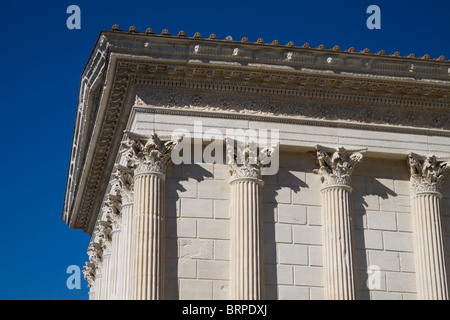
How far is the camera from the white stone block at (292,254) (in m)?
26.6

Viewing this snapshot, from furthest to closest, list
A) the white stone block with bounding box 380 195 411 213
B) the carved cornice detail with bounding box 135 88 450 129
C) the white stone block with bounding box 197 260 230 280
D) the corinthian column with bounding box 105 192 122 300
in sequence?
the corinthian column with bounding box 105 192 122 300 → the white stone block with bounding box 380 195 411 213 → the carved cornice detail with bounding box 135 88 450 129 → the white stone block with bounding box 197 260 230 280

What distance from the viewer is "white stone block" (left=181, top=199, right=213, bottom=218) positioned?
26484mm

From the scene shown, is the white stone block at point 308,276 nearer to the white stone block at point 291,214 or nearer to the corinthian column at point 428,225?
the white stone block at point 291,214

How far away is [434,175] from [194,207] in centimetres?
685

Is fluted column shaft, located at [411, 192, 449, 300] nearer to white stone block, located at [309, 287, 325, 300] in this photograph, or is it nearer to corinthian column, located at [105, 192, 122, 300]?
white stone block, located at [309, 287, 325, 300]

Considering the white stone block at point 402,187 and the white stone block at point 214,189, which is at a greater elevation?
the white stone block at point 402,187

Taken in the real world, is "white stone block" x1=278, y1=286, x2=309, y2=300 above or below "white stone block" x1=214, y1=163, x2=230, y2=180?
below

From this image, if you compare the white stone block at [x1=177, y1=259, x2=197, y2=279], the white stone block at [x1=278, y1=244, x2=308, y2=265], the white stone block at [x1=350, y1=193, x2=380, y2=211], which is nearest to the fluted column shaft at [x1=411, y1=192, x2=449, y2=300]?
the white stone block at [x1=350, y1=193, x2=380, y2=211]

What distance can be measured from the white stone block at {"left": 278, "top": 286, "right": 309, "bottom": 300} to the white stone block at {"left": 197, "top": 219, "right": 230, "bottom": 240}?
2003mm

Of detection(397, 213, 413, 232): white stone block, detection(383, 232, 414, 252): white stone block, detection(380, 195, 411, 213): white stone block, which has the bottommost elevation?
detection(383, 232, 414, 252): white stone block

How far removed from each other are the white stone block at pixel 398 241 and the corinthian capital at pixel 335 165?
1841mm

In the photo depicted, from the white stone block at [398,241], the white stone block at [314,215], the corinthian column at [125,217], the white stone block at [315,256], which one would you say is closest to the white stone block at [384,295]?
the white stone block at [398,241]
